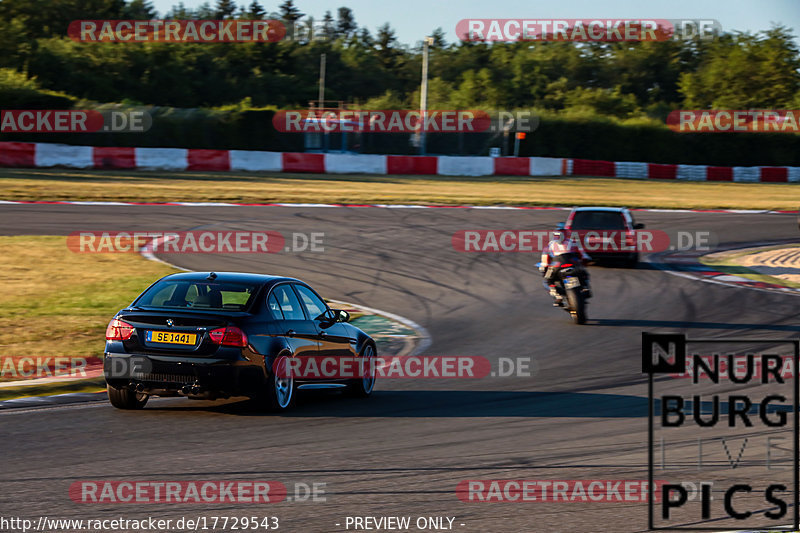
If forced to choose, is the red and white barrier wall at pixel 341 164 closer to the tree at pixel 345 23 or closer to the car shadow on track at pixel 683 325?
the car shadow on track at pixel 683 325

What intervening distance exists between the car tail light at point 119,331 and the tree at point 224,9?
111047mm

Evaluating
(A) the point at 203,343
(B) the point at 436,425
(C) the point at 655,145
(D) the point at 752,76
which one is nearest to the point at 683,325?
(B) the point at 436,425

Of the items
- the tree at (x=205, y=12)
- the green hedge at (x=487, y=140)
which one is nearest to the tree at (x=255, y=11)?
the tree at (x=205, y=12)

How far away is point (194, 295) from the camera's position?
9047 mm

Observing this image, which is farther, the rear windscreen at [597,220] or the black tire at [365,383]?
the rear windscreen at [597,220]

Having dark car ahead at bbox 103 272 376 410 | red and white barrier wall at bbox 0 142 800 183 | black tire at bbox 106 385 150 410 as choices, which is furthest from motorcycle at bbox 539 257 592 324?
red and white barrier wall at bbox 0 142 800 183

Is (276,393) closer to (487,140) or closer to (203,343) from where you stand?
(203,343)

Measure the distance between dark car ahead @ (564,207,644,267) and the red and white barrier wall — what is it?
2232cm

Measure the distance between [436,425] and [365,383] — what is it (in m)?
1.79

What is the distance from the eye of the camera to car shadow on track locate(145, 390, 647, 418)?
29.8ft

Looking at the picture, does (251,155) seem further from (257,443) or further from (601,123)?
(257,443)

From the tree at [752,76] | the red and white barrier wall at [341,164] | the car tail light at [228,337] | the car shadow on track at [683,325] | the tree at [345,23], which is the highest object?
the tree at [345,23]

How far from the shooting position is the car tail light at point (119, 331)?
8461 millimetres

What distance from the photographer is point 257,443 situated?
754cm
